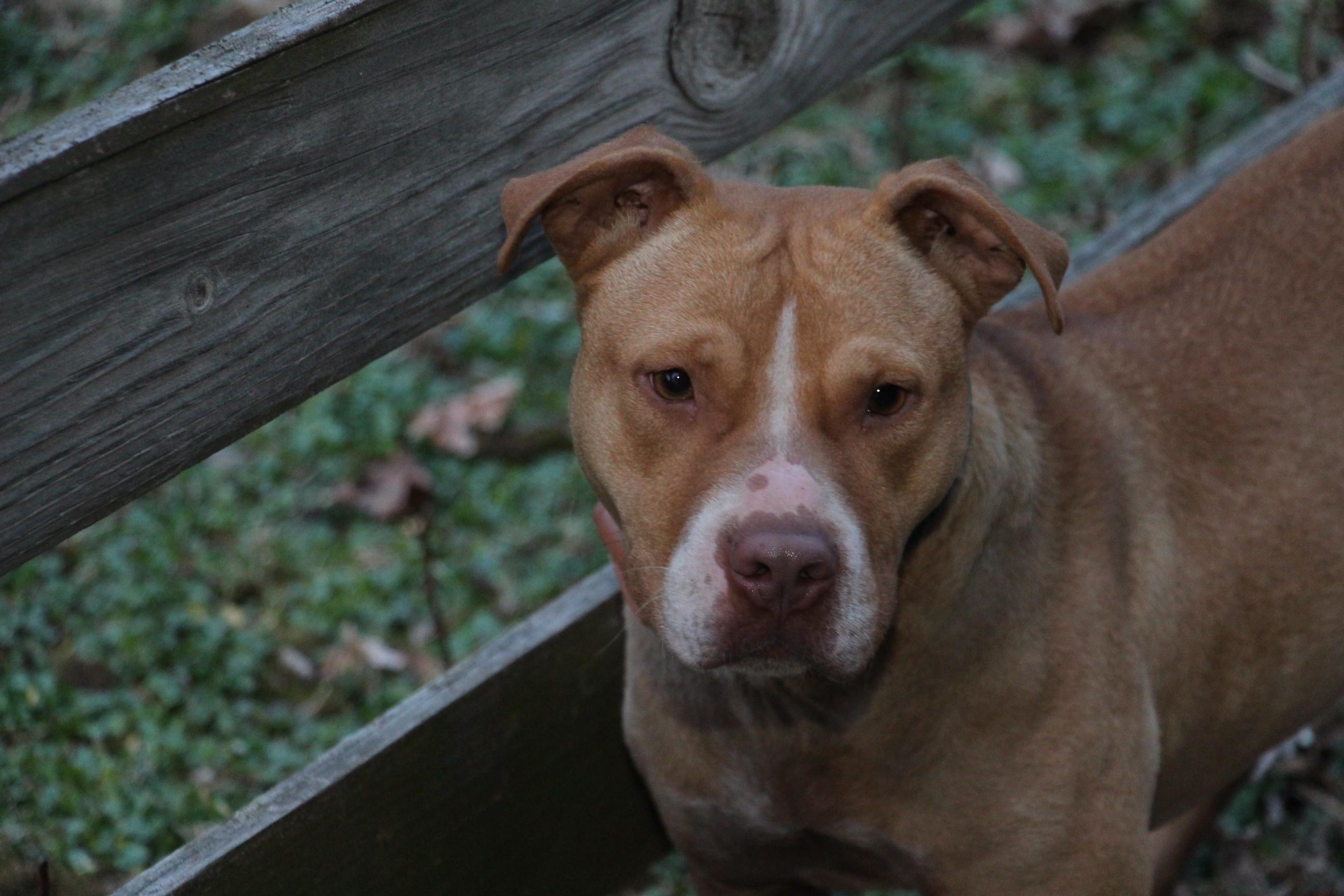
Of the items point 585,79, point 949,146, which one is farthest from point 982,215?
point 949,146

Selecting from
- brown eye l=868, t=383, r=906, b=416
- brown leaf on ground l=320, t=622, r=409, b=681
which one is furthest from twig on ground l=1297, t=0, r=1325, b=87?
brown leaf on ground l=320, t=622, r=409, b=681

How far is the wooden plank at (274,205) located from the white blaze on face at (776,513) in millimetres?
643

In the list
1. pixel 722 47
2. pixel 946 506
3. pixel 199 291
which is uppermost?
pixel 199 291

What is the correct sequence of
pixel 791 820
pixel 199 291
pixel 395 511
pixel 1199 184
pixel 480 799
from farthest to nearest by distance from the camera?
pixel 395 511 → pixel 1199 184 → pixel 480 799 → pixel 791 820 → pixel 199 291

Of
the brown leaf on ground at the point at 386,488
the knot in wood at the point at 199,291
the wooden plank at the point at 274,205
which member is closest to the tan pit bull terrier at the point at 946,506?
the wooden plank at the point at 274,205

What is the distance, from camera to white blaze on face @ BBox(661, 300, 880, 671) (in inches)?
99.5

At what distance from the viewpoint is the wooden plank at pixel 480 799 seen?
299cm

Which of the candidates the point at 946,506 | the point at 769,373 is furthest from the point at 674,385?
the point at 946,506

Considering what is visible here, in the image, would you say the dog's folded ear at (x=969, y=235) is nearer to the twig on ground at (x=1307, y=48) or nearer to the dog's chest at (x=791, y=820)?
the dog's chest at (x=791, y=820)

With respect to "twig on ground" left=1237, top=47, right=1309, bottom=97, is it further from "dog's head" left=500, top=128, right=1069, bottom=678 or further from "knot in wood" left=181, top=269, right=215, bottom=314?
"knot in wood" left=181, top=269, right=215, bottom=314

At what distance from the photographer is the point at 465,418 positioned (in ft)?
17.6

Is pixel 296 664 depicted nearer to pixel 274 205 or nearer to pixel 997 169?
pixel 274 205

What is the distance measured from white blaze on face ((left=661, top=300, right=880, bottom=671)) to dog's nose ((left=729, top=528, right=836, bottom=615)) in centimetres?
3

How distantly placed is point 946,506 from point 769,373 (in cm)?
51
